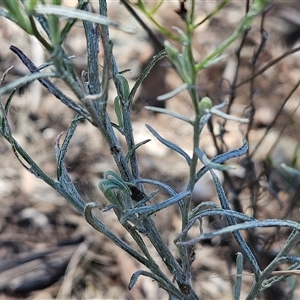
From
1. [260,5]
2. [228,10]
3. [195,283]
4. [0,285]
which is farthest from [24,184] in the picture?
[260,5]

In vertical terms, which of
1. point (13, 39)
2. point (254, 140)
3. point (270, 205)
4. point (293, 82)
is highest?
point (13, 39)

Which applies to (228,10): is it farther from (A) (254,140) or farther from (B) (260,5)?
(B) (260,5)

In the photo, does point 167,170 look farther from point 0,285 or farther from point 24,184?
point 0,285

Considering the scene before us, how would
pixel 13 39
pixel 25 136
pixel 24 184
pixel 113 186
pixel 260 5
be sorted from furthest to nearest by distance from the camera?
1. pixel 13 39
2. pixel 25 136
3. pixel 24 184
4. pixel 113 186
5. pixel 260 5

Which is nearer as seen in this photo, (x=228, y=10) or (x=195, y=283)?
(x=195, y=283)

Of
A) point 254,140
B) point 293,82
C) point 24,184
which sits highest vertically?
point 293,82

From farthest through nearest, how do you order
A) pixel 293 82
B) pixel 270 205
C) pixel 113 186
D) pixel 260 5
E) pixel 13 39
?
1. pixel 13 39
2. pixel 293 82
3. pixel 270 205
4. pixel 113 186
5. pixel 260 5

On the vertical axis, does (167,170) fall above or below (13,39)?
below

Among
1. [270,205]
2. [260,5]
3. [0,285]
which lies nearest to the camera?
[260,5]

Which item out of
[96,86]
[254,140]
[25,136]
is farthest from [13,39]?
[96,86]
